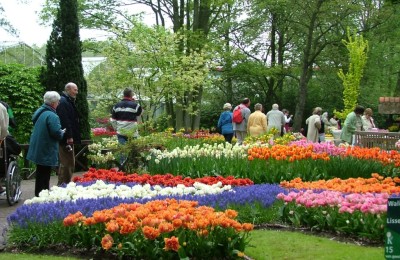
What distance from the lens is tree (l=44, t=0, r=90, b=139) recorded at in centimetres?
1535

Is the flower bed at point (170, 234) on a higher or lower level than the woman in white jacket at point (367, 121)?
lower

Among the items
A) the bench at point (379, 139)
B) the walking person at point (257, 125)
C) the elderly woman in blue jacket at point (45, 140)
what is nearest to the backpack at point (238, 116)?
the walking person at point (257, 125)

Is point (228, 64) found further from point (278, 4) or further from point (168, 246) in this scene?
point (168, 246)

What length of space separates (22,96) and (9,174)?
6.75m

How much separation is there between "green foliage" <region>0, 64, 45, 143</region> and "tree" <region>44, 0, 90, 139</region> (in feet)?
1.48

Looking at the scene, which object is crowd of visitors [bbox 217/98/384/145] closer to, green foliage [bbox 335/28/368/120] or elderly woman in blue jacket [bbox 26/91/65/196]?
elderly woman in blue jacket [bbox 26/91/65/196]

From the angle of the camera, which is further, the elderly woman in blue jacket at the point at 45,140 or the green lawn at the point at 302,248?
the elderly woman in blue jacket at the point at 45,140

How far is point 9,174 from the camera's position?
355 inches

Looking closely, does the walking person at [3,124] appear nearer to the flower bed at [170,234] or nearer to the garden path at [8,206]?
the garden path at [8,206]

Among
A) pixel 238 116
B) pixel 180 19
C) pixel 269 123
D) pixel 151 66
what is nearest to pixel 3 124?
pixel 238 116

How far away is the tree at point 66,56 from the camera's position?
15352mm

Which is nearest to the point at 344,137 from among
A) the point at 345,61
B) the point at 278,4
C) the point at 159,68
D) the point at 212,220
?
the point at 159,68

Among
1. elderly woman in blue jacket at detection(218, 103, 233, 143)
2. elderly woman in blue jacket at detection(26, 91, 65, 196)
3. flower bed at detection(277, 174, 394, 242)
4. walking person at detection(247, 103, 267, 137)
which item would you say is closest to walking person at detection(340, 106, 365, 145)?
walking person at detection(247, 103, 267, 137)

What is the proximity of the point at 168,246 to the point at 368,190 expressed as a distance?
12.0 ft
